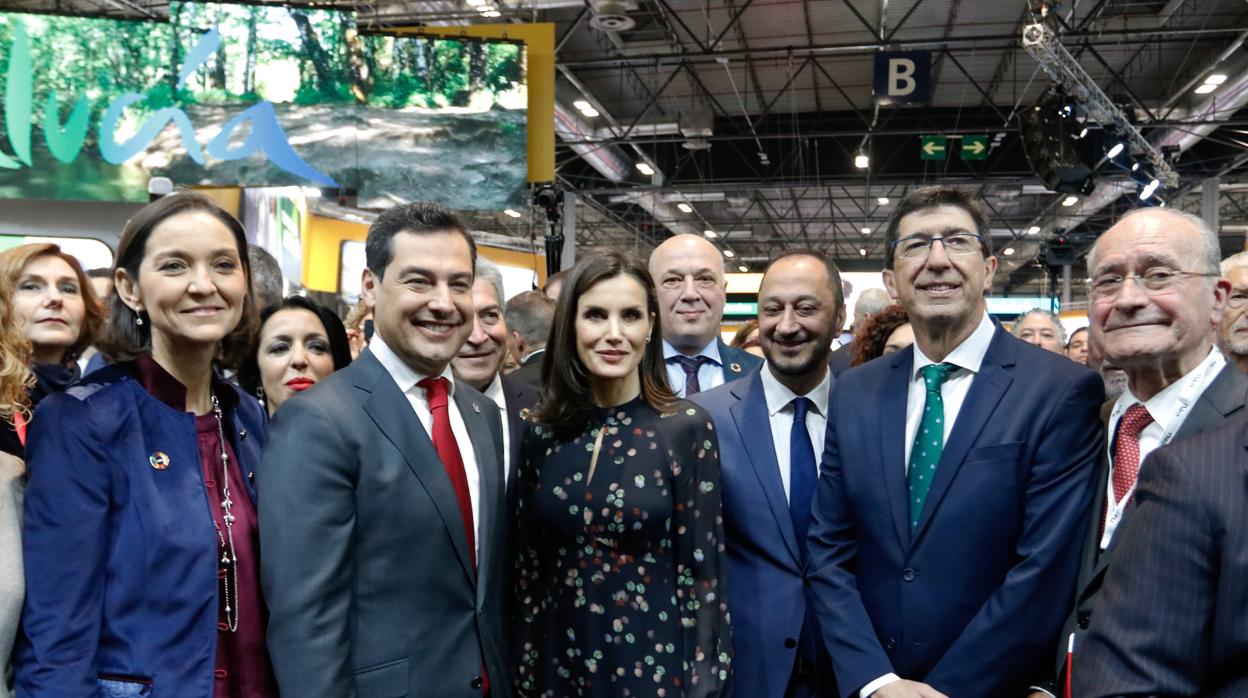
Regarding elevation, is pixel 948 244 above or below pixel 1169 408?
above

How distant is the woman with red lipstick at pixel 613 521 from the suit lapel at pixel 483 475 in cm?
12

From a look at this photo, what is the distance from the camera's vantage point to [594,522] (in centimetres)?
227

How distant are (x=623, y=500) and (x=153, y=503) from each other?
986mm

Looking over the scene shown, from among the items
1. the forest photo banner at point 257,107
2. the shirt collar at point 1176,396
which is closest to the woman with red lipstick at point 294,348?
the shirt collar at point 1176,396

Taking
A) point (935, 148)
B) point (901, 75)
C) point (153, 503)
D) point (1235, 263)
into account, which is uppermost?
point (901, 75)

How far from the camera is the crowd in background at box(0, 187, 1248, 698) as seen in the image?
1.81 m

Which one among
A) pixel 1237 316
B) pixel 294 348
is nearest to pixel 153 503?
pixel 294 348

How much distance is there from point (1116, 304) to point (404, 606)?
1.66 meters

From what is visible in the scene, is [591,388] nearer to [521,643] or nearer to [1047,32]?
[521,643]

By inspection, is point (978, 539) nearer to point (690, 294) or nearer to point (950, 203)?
point (950, 203)

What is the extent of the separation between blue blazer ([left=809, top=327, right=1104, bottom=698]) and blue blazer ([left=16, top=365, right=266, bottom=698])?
1446mm

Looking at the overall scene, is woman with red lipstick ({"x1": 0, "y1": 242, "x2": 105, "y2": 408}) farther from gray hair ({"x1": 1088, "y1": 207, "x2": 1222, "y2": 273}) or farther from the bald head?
gray hair ({"x1": 1088, "y1": 207, "x2": 1222, "y2": 273})

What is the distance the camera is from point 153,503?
6.24 ft

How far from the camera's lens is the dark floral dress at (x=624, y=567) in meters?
2.25
